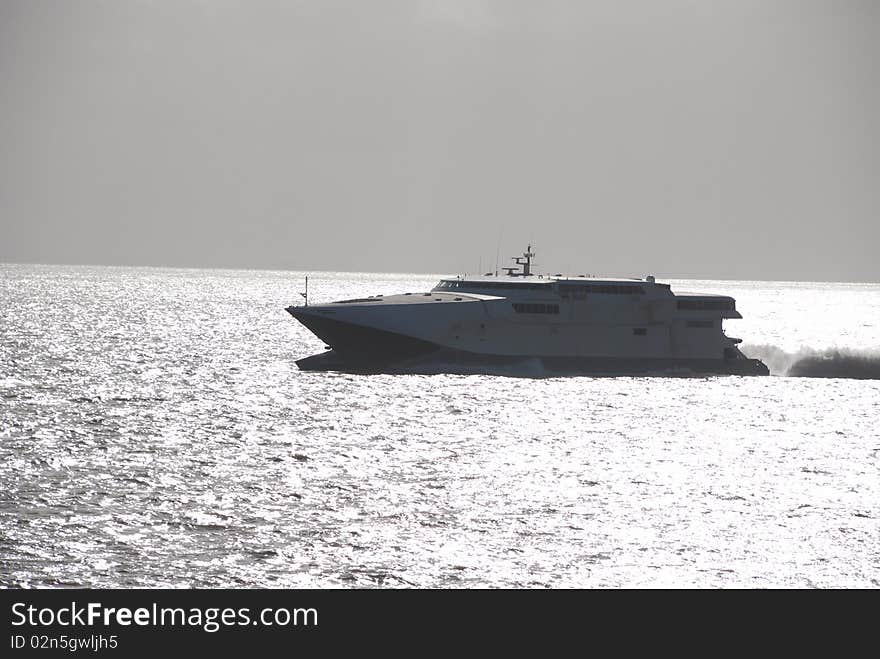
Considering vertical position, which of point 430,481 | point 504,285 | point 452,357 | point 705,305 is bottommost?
point 430,481

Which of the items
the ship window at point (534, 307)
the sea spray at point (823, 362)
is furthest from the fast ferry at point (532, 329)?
the sea spray at point (823, 362)

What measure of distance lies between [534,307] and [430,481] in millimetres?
37391

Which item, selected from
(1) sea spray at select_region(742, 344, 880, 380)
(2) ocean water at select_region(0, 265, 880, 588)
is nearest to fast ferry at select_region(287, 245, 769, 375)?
(2) ocean water at select_region(0, 265, 880, 588)

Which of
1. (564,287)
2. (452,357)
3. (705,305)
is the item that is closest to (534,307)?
(564,287)

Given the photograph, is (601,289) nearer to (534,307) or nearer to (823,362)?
(534,307)

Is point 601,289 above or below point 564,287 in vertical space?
above

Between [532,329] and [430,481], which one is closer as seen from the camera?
[430,481]

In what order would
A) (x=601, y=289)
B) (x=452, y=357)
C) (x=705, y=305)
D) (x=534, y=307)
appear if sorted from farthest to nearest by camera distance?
1. (x=705, y=305)
2. (x=601, y=289)
3. (x=534, y=307)
4. (x=452, y=357)

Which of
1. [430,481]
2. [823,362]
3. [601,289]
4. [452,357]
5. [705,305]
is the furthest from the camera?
[823,362]

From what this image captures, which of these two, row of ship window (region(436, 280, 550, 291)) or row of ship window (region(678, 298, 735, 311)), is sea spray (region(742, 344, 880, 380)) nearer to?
row of ship window (region(678, 298, 735, 311))

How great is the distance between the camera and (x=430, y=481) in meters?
36.4

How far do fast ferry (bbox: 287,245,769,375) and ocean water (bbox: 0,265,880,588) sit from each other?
1742 millimetres
